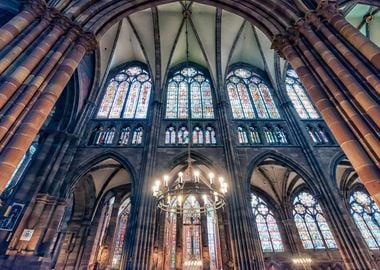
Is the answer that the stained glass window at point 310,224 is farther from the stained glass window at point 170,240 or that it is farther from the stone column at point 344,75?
the stone column at point 344,75

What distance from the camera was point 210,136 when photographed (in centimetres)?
1184

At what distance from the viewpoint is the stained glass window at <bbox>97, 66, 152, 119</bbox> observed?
13086 mm

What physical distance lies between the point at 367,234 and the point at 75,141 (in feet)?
58.7

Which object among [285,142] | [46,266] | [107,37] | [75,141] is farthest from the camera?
[107,37]

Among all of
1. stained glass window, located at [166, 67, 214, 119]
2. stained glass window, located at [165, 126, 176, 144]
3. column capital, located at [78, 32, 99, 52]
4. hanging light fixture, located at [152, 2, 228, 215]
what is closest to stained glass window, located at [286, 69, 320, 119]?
stained glass window, located at [166, 67, 214, 119]

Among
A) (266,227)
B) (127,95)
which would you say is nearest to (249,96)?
(127,95)

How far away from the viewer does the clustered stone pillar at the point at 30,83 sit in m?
4.20

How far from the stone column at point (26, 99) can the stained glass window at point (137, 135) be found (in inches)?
245

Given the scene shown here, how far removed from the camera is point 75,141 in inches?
417

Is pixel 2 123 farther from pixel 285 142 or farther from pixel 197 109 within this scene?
pixel 285 142

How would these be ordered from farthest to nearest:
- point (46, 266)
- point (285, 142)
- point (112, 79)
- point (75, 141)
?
point (112, 79) → point (285, 142) → point (75, 141) → point (46, 266)

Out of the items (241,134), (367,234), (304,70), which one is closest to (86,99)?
(241,134)

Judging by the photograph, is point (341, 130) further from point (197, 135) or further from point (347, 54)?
point (197, 135)

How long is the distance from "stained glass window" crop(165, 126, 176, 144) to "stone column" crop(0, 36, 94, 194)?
635cm
